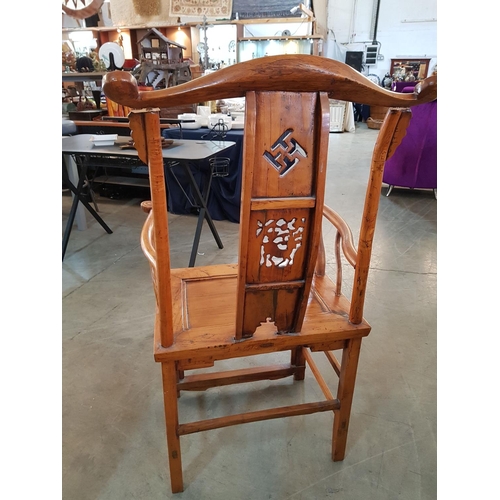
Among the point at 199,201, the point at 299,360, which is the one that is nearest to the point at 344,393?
the point at 299,360

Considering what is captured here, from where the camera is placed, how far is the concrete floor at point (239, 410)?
123cm

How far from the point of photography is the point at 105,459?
1.31 metres

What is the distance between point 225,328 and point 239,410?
0.66 metres

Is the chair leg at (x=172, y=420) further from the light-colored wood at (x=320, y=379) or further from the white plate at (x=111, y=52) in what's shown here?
the white plate at (x=111, y=52)

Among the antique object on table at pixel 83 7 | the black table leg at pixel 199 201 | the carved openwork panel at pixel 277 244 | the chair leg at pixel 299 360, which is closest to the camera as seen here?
the carved openwork panel at pixel 277 244

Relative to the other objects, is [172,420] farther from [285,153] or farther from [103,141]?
[103,141]

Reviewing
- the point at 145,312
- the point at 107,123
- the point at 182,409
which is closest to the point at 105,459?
the point at 182,409

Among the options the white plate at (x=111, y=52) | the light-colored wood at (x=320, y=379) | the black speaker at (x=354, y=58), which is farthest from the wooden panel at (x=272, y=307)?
the black speaker at (x=354, y=58)

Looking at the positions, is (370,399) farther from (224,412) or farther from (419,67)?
(419,67)

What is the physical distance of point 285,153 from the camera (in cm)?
71

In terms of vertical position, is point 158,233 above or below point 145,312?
above

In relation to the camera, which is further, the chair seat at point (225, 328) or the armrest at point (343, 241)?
the armrest at point (343, 241)

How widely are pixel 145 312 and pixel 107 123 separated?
7.91 ft

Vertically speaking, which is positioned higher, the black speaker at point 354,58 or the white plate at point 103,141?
the black speaker at point 354,58
